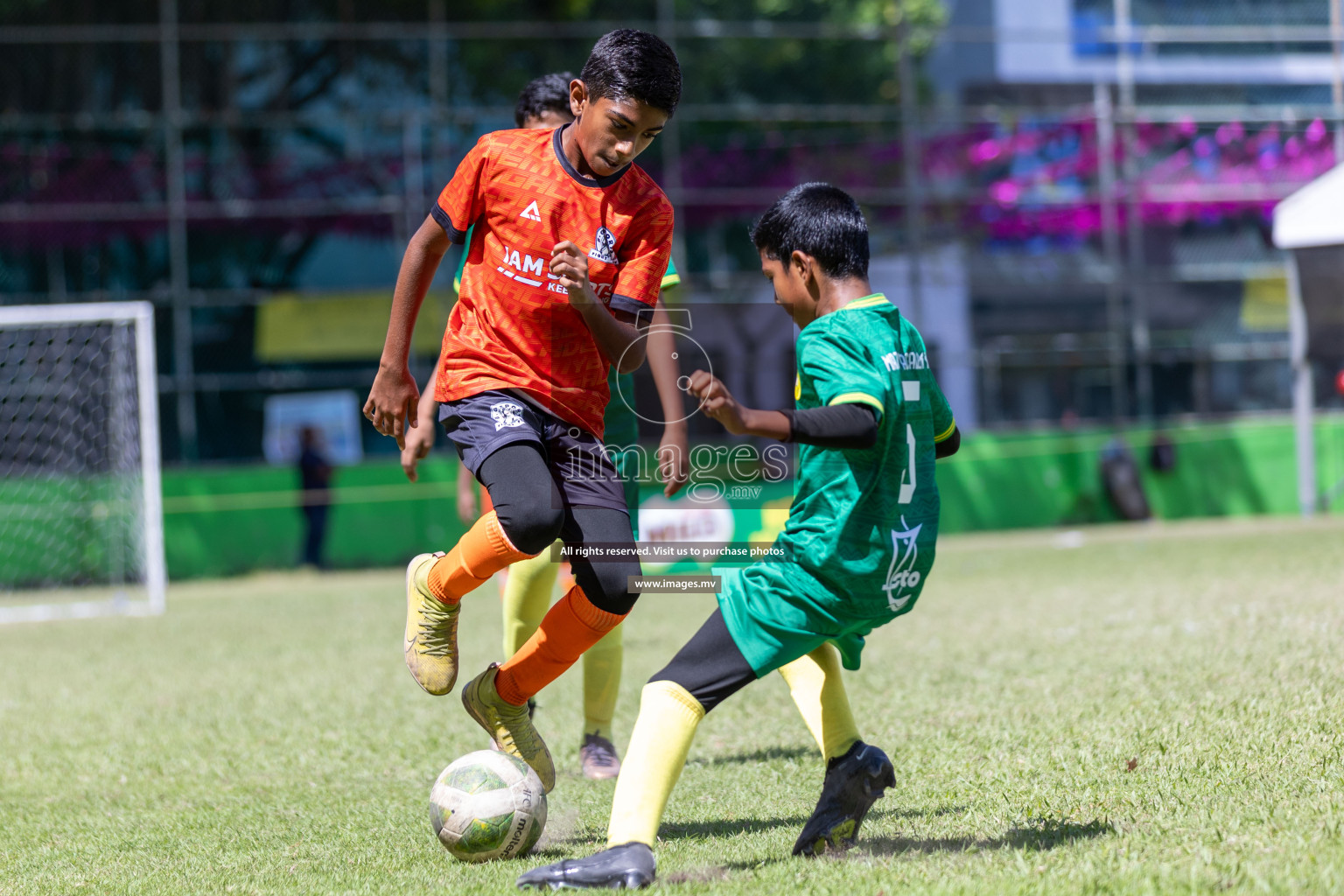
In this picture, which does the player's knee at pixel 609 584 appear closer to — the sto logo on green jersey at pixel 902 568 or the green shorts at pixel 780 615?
the green shorts at pixel 780 615

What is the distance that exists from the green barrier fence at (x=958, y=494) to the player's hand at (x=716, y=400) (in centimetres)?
1312

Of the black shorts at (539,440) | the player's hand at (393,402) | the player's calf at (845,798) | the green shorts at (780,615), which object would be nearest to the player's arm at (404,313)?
the player's hand at (393,402)

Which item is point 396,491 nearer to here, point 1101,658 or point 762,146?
point 762,146

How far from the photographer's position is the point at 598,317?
3.61 meters

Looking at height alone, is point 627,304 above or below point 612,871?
above

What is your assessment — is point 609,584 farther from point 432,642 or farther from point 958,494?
point 958,494

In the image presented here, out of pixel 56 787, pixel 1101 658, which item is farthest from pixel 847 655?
pixel 1101 658

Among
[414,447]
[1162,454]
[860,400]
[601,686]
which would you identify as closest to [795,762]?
[601,686]

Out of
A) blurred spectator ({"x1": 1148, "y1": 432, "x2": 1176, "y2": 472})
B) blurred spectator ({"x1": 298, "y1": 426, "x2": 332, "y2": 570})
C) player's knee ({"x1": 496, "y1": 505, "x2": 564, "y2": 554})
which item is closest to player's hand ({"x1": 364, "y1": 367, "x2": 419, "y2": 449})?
player's knee ({"x1": 496, "y1": 505, "x2": 564, "y2": 554})

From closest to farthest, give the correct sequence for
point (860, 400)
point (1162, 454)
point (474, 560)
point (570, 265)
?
point (860, 400) < point (570, 265) < point (474, 560) < point (1162, 454)

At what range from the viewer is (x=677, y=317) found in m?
4.70

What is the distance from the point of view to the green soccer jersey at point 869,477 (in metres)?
3.07

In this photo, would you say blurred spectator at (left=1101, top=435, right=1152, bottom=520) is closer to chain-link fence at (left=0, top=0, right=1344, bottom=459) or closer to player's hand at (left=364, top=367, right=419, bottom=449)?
chain-link fence at (left=0, top=0, right=1344, bottom=459)

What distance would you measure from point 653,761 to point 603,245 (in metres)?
1.47
